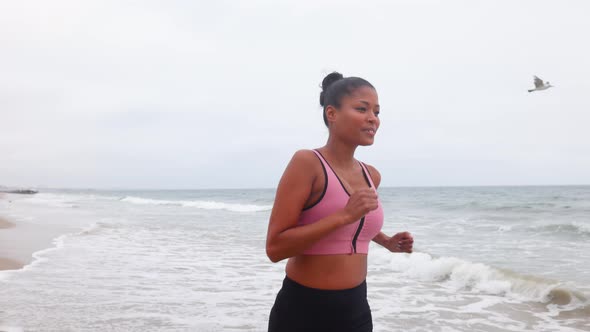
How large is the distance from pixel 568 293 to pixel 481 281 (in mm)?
1456

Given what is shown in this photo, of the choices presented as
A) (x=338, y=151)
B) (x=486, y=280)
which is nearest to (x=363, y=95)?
(x=338, y=151)

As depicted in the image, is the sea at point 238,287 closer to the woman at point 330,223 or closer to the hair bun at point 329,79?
the woman at point 330,223

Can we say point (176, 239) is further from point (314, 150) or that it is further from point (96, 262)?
point (314, 150)

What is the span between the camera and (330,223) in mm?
1934

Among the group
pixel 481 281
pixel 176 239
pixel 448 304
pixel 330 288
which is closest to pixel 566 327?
pixel 448 304

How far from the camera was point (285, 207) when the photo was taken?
202 cm

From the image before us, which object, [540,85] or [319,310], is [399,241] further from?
[540,85]

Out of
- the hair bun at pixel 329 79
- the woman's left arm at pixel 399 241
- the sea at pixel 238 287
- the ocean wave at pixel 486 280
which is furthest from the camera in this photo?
the ocean wave at pixel 486 280

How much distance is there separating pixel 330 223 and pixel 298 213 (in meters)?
0.15

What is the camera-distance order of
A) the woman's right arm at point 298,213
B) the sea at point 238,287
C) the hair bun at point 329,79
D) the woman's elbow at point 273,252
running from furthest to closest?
the sea at point 238,287 → the hair bun at point 329,79 → the woman's elbow at point 273,252 → the woman's right arm at point 298,213

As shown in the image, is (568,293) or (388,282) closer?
(568,293)

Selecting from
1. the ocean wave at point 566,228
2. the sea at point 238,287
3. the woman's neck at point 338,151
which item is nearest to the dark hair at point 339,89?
the woman's neck at point 338,151

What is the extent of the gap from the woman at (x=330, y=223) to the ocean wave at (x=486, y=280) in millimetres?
6656

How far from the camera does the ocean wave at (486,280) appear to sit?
7824mm
